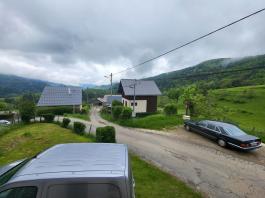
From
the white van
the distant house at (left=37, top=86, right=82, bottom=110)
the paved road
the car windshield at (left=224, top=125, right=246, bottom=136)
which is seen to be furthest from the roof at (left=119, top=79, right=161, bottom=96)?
the white van

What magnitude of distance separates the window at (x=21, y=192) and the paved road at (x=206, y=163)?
6.93 meters

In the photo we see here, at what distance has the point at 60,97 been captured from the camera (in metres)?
54.3

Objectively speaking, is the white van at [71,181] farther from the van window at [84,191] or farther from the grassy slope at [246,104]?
the grassy slope at [246,104]

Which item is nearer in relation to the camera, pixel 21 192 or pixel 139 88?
pixel 21 192

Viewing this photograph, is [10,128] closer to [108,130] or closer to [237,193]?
[108,130]

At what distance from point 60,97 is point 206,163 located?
46796mm

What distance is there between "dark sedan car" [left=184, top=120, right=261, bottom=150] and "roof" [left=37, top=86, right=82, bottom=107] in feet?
129

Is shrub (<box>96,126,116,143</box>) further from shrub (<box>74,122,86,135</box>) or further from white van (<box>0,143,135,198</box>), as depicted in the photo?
white van (<box>0,143,135,198</box>)

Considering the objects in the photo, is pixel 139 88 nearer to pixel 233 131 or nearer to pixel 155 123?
pixel 155 123

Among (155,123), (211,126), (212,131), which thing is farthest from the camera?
(155,123)

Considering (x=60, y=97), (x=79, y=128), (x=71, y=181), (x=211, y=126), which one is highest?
(x=60, y=97)

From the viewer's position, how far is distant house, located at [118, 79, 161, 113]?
43.2 metres

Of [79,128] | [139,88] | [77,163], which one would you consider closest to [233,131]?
[79,128]

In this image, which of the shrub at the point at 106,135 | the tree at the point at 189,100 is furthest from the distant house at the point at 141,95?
the shrub at the point at 106,135
